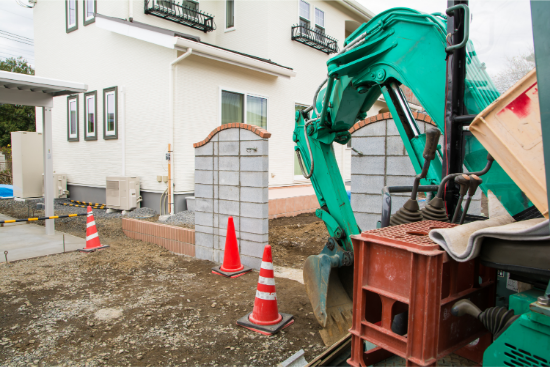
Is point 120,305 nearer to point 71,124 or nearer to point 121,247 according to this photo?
point 121,247

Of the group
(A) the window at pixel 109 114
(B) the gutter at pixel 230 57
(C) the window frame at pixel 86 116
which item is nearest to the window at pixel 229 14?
(B) the gutter at pixel 230 57

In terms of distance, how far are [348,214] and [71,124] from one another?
12.1m

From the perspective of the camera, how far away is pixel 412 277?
1.63 meters

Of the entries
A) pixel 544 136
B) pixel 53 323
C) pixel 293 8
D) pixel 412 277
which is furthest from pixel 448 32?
pixel 293 8

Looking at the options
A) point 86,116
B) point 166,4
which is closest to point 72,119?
point 86,116

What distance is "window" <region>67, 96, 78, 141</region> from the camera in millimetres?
12266

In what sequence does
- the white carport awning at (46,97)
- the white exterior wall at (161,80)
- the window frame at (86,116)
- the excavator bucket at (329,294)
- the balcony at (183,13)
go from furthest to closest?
the window frame at (86,116) → the balcony at (183,13) → the white exterior wall at (161,80) → the white carport awning at (46,97) → the excavator bucket at (329,294)

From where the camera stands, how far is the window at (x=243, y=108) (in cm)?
1031

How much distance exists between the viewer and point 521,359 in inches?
58.1

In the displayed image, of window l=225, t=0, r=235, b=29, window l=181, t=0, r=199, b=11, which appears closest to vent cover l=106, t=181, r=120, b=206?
window l=181, t=0, r=199, b=11

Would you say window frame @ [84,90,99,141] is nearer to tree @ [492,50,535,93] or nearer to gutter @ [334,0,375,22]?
gutter @ [334,0,375,22]

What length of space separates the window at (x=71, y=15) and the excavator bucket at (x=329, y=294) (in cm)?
1252

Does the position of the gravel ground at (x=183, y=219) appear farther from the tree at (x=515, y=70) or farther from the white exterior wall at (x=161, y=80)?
the tree at (x=515, y=70)

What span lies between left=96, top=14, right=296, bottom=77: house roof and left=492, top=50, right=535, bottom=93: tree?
7625mm
